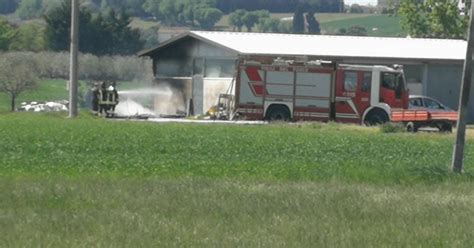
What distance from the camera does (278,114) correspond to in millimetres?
52031

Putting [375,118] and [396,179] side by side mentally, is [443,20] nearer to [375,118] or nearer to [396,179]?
[375,118]

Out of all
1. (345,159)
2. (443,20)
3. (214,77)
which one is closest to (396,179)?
(345,159)

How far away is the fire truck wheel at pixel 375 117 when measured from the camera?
168ft

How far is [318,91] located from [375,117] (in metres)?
2.43

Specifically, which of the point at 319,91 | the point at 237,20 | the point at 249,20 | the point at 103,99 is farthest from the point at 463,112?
the point at 237,20

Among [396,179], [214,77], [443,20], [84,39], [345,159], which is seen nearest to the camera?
[396,179]

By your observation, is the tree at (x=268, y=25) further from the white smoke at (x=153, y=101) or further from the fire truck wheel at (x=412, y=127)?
the fire truck wheel at (x=412, y=127)

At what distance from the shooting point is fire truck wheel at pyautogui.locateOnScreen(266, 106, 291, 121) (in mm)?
52000

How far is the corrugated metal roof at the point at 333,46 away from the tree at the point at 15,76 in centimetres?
1217

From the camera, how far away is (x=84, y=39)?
90562 millimetres

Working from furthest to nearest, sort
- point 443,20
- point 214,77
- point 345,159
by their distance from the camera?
point 443,20 → point 214,77 → point 345,159

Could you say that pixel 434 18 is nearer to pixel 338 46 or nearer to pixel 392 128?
pixel 338 46

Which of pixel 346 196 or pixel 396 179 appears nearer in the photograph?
pixel 346 196

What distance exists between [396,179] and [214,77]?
36.7 metres
